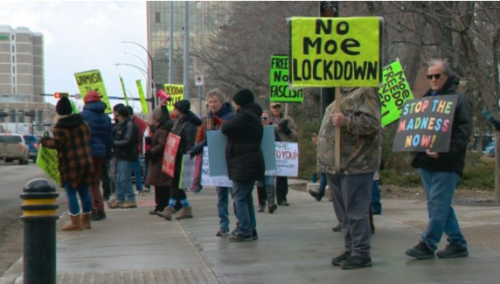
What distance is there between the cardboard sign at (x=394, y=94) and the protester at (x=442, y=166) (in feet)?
16.7

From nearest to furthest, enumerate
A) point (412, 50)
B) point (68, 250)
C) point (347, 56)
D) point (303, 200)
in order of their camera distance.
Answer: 1. point (347, 56)
2. point (68, 250)
3. point (303, 200)
4. point (412, 50)

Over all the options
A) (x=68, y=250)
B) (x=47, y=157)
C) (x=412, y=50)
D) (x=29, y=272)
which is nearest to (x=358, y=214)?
(x=29, y=272)

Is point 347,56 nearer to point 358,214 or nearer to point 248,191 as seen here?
point 358,214

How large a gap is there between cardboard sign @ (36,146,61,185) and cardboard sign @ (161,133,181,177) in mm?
1498

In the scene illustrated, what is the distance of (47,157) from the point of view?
12359 mm

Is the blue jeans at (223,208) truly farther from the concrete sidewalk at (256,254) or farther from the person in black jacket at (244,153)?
the person in black jacket at (244,153)

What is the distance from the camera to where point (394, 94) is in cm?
1315

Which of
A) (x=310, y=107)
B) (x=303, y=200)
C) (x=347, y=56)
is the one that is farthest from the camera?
(x=310, y=107)

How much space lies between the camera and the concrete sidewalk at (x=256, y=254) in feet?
24.5

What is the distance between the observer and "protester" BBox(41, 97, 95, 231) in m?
11.1

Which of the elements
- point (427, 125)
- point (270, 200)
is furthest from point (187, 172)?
point (427, 125)

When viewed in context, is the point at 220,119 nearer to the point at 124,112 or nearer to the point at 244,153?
the point at 244,153

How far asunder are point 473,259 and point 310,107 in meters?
24.4

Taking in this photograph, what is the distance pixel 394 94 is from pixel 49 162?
5.14 metres
